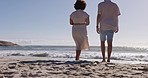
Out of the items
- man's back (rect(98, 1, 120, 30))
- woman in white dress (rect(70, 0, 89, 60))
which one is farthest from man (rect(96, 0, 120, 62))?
woman in white dress (rect(70, 0, 89, 60))

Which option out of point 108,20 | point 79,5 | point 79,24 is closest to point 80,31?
point 79,24

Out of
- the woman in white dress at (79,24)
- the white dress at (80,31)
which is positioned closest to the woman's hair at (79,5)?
the woman in white dress at (79,24)

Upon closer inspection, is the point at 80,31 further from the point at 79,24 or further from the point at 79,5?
the point at 79,5

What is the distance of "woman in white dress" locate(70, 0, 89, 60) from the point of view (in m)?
8.41

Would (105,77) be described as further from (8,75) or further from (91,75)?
(8,75)

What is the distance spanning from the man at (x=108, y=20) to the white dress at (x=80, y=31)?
1.85 feet

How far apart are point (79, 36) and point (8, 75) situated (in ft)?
12.4

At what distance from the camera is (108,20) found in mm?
7957

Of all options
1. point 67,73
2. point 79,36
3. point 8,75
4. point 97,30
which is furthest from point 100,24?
point 8,75

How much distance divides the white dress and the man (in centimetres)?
56

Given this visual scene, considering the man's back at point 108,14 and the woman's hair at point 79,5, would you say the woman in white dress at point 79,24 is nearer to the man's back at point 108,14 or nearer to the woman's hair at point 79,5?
the woman's hair at point 79,5

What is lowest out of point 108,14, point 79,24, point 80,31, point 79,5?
point 80,31

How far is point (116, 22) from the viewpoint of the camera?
799 centimetres

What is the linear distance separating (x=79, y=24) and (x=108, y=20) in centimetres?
91
